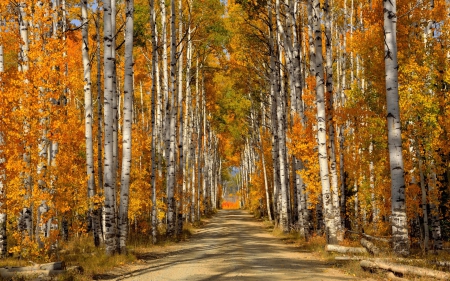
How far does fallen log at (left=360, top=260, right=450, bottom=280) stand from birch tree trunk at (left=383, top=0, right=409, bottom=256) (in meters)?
1.10

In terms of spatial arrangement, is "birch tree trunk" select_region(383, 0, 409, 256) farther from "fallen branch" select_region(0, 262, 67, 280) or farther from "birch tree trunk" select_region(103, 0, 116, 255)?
"birch tree trunk" select_region(103, 0, 116, 255)

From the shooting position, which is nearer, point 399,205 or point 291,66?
point 399,205

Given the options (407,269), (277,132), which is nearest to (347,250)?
(407,269)

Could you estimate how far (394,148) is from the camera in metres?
11.2

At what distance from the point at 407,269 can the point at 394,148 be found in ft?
10.2

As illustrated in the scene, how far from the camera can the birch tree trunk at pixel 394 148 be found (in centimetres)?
1106

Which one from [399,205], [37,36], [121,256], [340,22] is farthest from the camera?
[340,22]

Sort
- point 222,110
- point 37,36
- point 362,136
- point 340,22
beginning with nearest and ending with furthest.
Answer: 1. point 37,36
2. point 362,136
3. point 340,22
4. point 222,110

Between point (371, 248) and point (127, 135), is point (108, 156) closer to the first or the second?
point (127, 135)

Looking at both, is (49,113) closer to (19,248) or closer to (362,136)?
(19,248)

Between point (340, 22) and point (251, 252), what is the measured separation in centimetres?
2609

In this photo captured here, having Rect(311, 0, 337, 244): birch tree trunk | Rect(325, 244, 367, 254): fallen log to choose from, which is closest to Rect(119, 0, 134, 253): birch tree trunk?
Rect(311, 0, 337, 244): birch tree trunk

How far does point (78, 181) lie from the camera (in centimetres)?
1808

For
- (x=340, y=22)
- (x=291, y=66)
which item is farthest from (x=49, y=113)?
(x=340, y=22)
